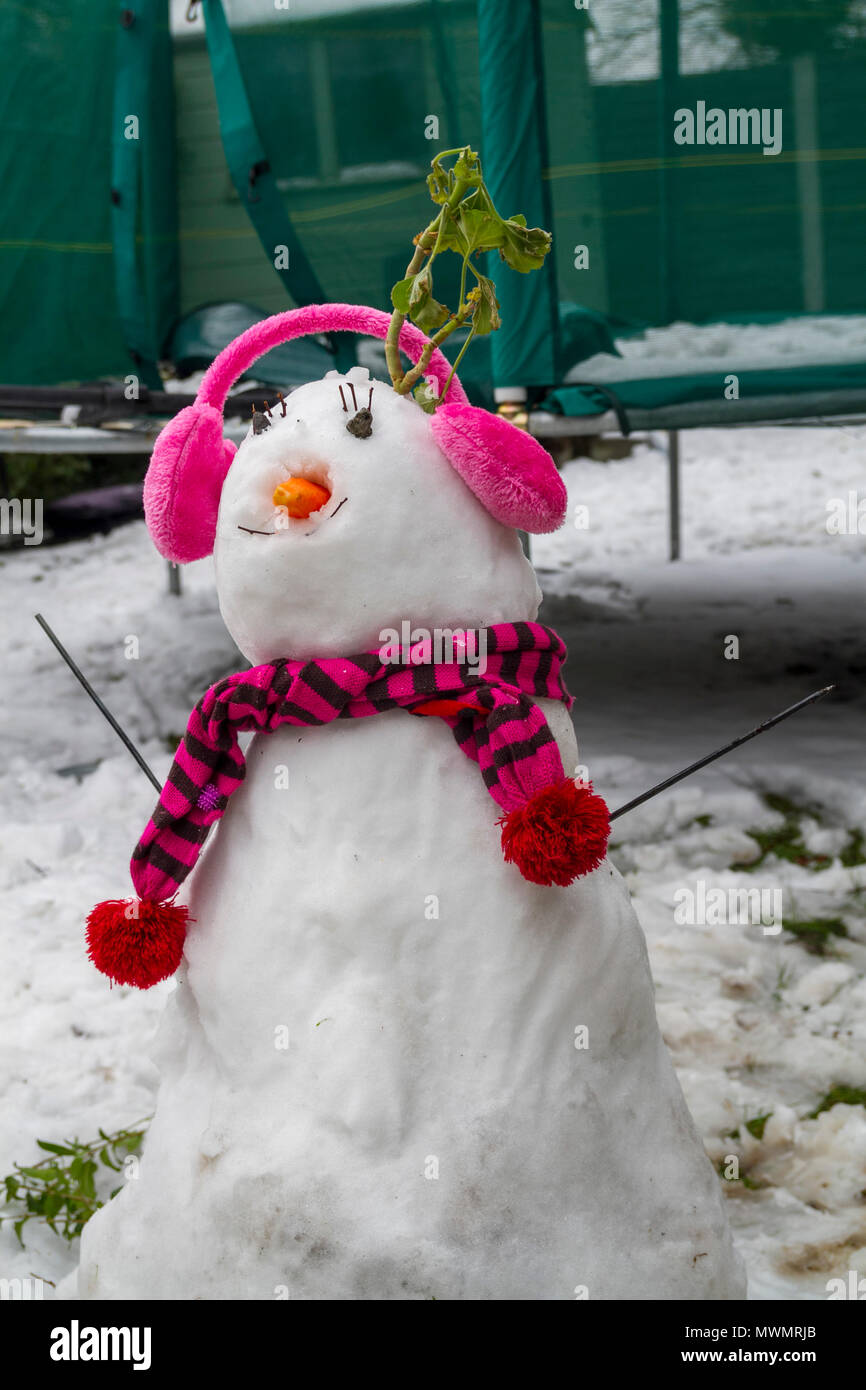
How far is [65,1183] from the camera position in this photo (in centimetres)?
186

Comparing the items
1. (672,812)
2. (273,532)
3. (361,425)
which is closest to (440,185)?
(361,425)

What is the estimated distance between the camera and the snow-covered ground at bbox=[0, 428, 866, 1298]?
77.0 inches

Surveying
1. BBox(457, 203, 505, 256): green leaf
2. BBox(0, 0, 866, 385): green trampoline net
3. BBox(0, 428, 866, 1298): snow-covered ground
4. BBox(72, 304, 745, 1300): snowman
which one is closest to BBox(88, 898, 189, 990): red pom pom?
BBox(72, 304, 745, 1300): snowman

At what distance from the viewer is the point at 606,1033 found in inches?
56.9

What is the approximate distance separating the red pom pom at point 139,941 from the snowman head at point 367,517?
0.30 metres

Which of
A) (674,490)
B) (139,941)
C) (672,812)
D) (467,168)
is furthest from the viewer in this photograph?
(674,490)

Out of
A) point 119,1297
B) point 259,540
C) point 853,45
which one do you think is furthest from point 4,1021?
point 853,45

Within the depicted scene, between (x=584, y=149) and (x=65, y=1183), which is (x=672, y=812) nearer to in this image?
(x=65, y=1183)

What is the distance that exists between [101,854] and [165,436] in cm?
158

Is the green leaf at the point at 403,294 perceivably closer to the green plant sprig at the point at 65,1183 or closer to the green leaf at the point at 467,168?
the green leaf at the point at 467,168

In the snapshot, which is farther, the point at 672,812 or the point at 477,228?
the point at 672,812

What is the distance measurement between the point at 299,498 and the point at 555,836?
0.42 metres

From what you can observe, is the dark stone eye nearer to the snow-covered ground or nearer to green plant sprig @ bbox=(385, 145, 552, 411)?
green plant sprig @ bbox=(385, 145, 552, 411)

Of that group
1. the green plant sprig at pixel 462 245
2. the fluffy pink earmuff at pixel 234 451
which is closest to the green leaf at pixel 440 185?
the green plant sprig at pixel 462 245
